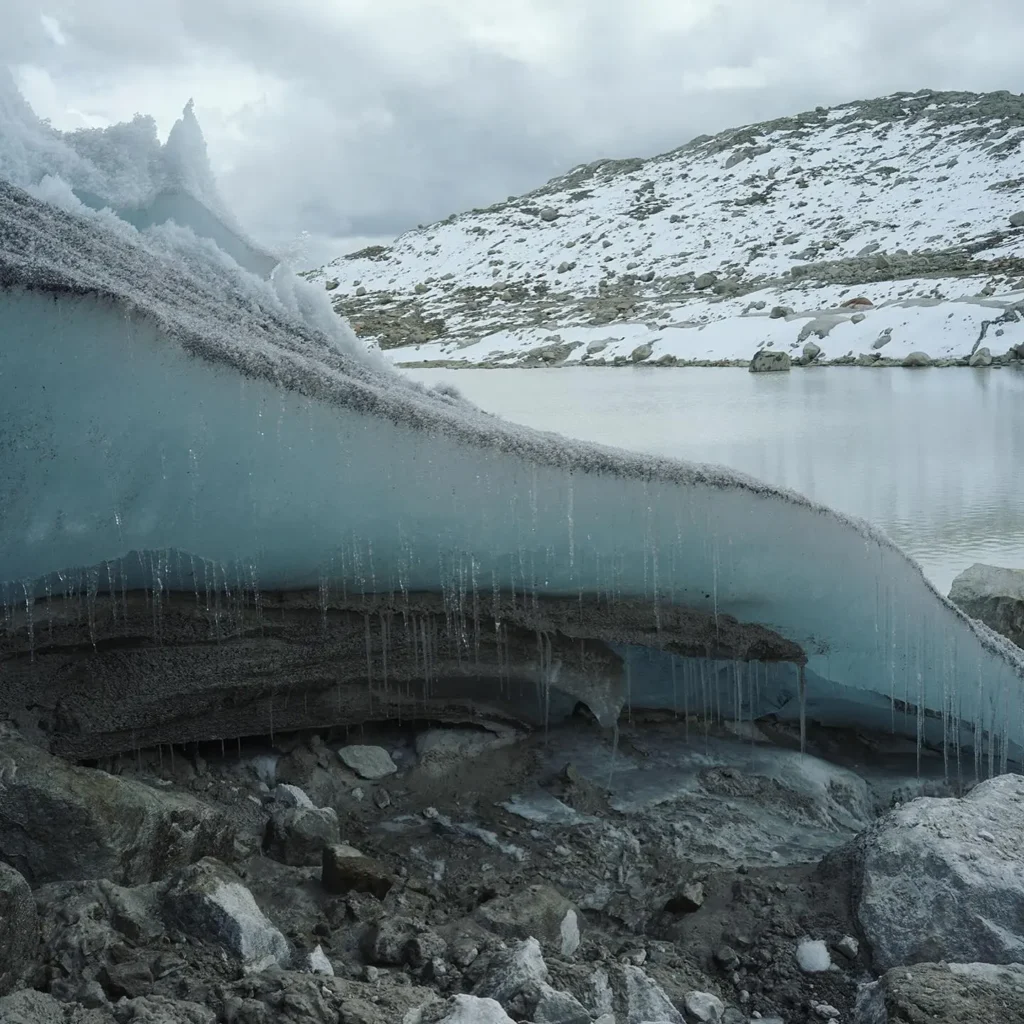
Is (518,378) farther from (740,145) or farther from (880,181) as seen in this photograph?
(740,145)

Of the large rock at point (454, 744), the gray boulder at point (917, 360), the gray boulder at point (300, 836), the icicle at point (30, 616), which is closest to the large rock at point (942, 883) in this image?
the large rock at point (454, 744)

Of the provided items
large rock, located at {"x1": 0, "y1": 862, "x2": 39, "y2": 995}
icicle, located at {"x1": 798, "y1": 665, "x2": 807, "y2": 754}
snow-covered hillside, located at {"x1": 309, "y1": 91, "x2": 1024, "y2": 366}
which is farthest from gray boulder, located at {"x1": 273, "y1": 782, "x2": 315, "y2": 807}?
snow-covered hillside, located at {"x1": 309, "y1": 91, "x2": 1024, "y2": 366}

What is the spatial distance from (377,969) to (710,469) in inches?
82.4

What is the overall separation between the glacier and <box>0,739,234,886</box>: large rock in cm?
56

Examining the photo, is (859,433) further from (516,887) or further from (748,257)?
(748,257)

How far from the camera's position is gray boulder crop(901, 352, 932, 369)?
19.2 meters

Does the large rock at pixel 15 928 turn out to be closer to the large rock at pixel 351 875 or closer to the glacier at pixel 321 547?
the large rock at pixel 351 875

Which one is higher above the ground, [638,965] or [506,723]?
[506,723]

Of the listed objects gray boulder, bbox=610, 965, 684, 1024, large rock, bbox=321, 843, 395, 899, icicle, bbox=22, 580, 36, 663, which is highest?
icicle, bbox=22, 580, 36, 663

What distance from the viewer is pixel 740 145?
61250 millimetres

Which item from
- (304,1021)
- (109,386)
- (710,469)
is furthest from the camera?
(710,469)

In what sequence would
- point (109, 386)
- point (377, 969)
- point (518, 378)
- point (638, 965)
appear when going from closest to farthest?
1. point (377, 969)
2. point (638, 965)
3. point (109, 386)
4. point (518, 378)

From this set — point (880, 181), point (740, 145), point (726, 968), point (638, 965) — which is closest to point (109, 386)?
point (638, 965)

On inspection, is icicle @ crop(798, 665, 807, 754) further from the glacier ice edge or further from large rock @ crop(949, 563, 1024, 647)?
large rock @ crop(949, 563, 1024, 647)
